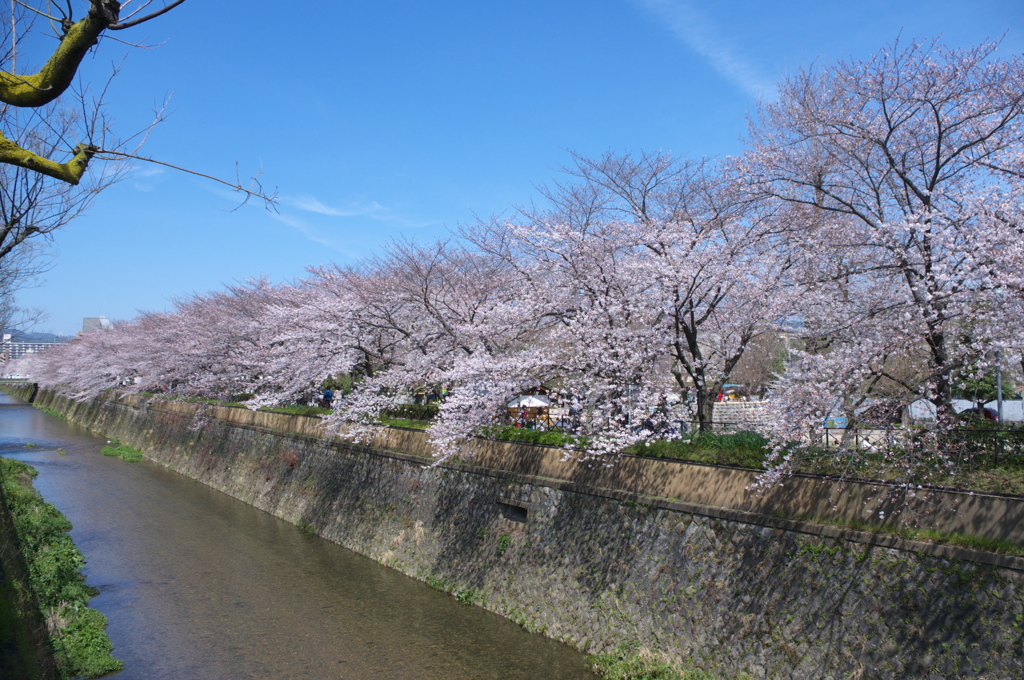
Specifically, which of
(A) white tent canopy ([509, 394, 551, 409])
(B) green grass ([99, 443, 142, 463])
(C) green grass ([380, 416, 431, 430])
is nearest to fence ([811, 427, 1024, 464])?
(A) white tent canopy ([509, 394, 551, 409])

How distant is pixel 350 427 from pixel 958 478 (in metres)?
13.8

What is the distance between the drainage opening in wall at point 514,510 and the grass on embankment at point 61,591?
675cm

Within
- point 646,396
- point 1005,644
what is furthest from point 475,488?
point 1005,644

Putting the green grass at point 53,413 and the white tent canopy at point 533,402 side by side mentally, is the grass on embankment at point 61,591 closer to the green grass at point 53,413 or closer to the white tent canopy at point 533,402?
the white tent canopy at point 533,402

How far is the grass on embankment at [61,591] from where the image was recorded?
9.71m

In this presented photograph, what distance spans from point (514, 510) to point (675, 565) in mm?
4125

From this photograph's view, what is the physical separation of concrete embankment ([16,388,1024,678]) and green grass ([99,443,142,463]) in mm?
17747

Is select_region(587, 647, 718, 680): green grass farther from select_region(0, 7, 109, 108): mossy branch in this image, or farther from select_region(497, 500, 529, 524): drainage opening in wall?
select_region(0, 7, 109, 108): mossy branch

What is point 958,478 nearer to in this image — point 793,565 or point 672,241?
point 793,565

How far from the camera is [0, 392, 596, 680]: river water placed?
10.4 meters

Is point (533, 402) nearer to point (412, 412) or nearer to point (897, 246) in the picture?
point (412, 412)

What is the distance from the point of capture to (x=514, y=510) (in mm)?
13344

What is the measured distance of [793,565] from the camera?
335 inches

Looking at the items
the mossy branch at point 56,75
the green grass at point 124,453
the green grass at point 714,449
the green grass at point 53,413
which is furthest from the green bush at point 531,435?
the green grass at point 53,413
